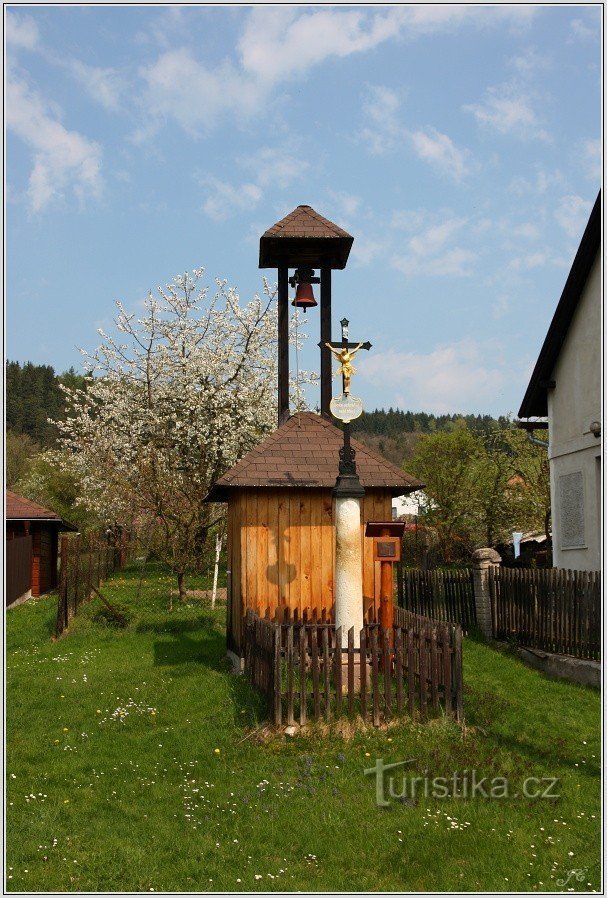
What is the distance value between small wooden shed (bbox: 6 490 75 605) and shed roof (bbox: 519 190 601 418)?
534 inches

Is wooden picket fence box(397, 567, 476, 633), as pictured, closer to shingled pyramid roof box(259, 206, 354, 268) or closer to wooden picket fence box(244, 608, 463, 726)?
shingled pyramid roof box(259, 206, 354, 268)

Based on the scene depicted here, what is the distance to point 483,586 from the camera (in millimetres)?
15938

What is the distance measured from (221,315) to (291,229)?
54.3ft

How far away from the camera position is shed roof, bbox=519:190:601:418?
13953 millimetres

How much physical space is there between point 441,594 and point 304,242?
7.92 m

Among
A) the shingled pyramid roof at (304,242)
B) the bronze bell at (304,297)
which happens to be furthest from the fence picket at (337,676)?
the shingled pyramid roof at (304,242)

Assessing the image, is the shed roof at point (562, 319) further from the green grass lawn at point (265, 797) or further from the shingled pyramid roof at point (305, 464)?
the green grass lawn at point (265, 797)

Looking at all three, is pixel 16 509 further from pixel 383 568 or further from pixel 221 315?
pixel 383 568

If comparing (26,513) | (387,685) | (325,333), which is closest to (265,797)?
(387,685)

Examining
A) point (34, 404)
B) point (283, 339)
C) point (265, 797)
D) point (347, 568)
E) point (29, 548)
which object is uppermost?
point (34, 404)

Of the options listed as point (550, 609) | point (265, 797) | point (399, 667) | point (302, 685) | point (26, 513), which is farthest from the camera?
point (26, 513)

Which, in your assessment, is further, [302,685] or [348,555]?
[348,555]

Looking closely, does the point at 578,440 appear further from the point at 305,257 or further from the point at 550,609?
the point at 305,257

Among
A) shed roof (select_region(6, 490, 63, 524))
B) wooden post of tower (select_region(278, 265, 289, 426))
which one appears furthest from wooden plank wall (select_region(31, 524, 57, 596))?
wooden post of tower (select_region(278, 265, 289, 426))
